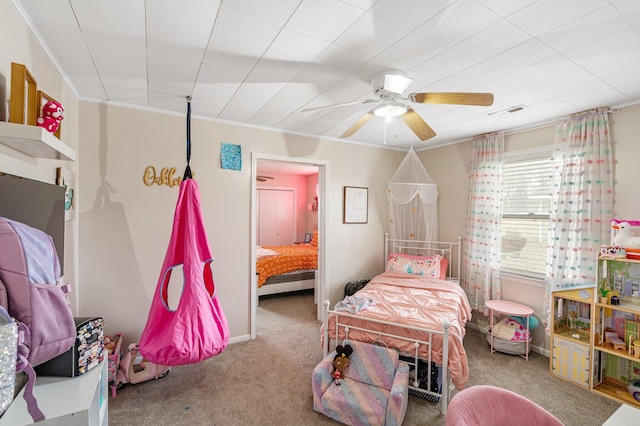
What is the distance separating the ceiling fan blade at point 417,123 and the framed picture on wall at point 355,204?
72.5 inches

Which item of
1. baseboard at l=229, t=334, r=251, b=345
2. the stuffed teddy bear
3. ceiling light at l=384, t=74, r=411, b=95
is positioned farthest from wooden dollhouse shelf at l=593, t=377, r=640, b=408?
the stuffed teddy bear

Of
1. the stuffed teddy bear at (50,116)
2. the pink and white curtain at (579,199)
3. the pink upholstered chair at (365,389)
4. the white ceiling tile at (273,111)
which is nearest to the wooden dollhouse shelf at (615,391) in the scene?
the pink and white curtain at (579,199)

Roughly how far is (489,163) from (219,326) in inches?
138

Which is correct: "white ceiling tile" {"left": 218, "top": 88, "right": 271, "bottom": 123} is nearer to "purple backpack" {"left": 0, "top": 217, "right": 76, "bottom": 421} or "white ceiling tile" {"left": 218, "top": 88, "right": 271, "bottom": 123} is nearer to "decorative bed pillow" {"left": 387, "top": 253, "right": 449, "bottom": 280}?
"purple backpack" {"left": 0, "top": 217, "right": 76, "bottom": 421}

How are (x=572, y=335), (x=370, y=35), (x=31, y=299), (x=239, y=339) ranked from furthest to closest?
(x=239, y=339) < (x=572, y=335) < (x=370, y=35) < (x=31, y=299)

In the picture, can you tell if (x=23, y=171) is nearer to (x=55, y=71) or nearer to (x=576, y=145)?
(x=55, y=71)

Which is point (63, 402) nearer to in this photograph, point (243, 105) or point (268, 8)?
point (268, 8)

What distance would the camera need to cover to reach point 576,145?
2.95 m

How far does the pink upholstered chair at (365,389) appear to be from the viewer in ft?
6.71

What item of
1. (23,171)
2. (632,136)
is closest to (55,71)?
(23,171)

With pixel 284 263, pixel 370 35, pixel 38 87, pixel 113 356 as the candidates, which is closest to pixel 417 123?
pixel 370 35

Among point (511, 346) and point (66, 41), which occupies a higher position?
point (66, 41)

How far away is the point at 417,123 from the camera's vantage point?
227cm

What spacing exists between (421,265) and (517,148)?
5.89 feet
